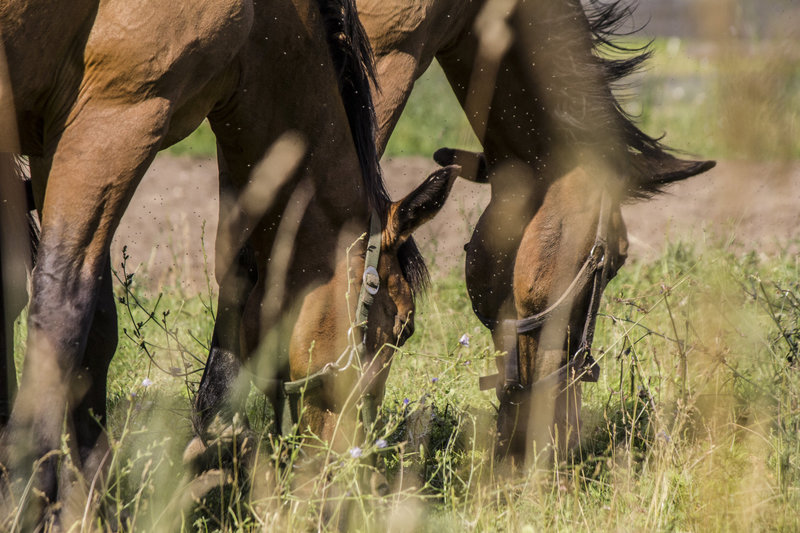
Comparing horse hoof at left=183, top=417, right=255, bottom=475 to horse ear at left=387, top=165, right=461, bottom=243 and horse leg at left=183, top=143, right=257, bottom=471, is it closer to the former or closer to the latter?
horse leg at left=183, top=143, right=257, bottom=471

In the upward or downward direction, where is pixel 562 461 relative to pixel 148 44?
downward

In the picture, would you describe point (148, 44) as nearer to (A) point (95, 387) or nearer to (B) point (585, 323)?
(A) point (95, 387)

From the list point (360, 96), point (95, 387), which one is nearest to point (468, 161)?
point (360, 96)

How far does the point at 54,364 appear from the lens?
204 centimetres

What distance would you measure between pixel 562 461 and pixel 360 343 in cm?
129

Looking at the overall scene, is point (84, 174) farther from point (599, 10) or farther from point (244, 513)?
point (599, 10)

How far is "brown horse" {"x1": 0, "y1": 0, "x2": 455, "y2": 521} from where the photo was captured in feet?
6.69

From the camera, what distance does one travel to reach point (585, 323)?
359cm

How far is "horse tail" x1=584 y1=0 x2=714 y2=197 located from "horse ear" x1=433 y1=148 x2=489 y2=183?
1.98 feet

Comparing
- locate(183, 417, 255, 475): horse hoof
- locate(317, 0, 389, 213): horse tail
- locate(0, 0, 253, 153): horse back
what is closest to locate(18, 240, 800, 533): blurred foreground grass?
locate(183, 417, 255, 475): horse hoof

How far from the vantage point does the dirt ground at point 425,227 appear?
5.99 meters

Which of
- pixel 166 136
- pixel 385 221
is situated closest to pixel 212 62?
pixel 166 136

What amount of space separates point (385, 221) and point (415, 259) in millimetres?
163

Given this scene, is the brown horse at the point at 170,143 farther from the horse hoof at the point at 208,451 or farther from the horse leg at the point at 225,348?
the horse hoof at the point at 208,451
